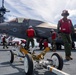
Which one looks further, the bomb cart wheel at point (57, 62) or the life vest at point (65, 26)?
the life vest at point (65, 26)

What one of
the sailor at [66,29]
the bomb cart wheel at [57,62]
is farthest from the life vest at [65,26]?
the bomb cart wheel at [57,62]

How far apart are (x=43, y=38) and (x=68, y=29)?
12.5m

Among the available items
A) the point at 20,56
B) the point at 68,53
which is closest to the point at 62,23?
the point at 68,53

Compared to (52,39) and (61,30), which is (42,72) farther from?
(52,39)

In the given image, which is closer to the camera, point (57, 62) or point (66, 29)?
point (57, 62)

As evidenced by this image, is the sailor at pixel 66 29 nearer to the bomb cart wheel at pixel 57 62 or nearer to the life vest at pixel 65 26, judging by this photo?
the life vest at pixel 65 26

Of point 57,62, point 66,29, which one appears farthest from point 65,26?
point 57,62

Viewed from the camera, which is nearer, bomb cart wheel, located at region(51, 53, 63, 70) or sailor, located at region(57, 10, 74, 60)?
bomb cart wheel, located at region(51, 53, 63, 70)

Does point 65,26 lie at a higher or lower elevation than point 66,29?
higher

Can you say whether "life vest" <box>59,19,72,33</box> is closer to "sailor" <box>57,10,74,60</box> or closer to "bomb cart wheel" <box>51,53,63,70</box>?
"sailor" <box>57,10,74,60</box>

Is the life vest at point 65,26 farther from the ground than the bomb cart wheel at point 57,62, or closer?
farther from the ground

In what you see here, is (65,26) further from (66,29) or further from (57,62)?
(57,62)

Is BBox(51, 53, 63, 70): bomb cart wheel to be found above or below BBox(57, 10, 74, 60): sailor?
below

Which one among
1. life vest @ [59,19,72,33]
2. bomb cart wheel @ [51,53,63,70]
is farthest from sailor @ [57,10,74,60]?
bomb cart wheel @ [51,53,63,70]
